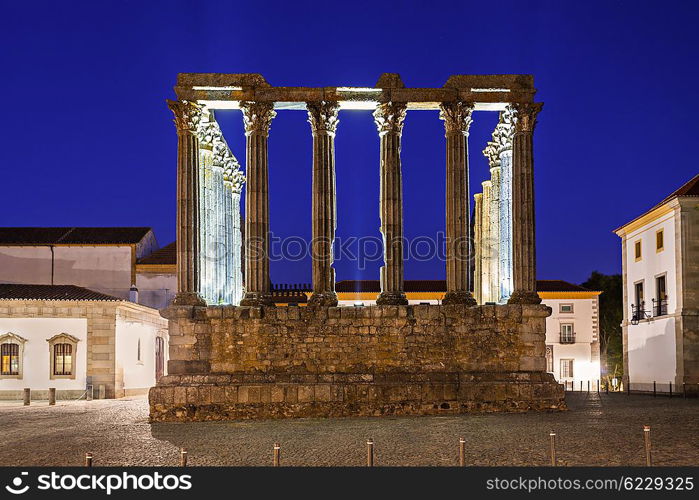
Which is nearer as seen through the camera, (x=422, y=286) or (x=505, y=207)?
(x=505, y=207)

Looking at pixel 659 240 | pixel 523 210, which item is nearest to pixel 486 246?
pixel 523 210

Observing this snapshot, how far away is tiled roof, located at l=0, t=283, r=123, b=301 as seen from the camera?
3559 cm

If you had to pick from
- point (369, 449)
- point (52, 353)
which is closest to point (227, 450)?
point (369, 449)

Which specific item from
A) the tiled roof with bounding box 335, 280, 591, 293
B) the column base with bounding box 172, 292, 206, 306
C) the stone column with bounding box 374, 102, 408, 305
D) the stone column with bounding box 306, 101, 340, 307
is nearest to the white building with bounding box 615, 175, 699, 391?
the tiled roof with bounding box 335, 280, 591, 293

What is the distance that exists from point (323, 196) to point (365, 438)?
30.7ft

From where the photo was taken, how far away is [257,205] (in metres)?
23.2

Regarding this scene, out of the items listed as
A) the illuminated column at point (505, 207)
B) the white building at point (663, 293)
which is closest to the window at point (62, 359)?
the illuminated column at point (505, 207)

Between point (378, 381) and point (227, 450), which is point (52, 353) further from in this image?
point (227, 450)

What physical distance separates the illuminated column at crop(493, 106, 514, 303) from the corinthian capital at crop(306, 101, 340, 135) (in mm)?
5555

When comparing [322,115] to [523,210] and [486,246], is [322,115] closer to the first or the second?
[523,210]

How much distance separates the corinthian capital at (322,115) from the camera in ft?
77.2

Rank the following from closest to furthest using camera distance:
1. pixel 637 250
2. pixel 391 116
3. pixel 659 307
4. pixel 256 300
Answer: pixel 256 300
pixel 391 116
pixel 659 307
pixel 637 250

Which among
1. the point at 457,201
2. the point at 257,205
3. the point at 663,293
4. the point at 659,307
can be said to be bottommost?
Result: the point at 659,307

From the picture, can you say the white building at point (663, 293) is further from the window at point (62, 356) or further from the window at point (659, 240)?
the window at point (62, 356)
